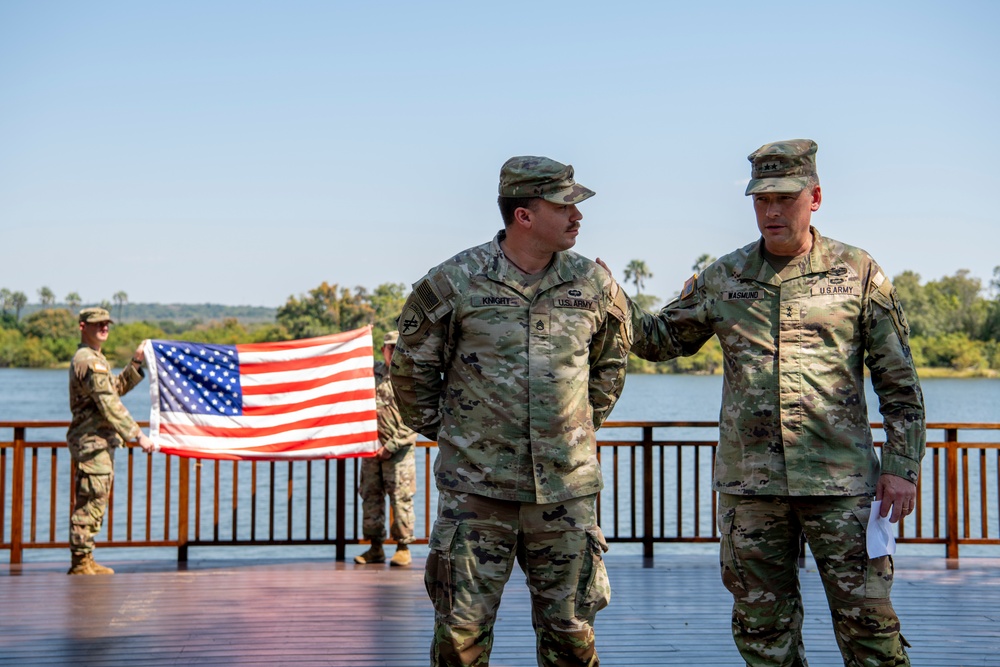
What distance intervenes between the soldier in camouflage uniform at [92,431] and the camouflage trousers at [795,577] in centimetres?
Result: 469

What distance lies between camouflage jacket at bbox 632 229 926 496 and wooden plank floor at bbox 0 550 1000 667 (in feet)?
5.38

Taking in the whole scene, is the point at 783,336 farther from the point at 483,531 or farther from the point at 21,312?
the point at 21,312

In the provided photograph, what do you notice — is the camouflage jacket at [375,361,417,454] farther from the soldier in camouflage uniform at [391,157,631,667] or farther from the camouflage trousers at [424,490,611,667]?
the camouflage trousers at [424,490,611,667]

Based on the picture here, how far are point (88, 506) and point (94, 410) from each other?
2.08 feet

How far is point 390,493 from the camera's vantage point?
311 inches

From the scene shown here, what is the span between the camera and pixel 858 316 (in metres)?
3.67

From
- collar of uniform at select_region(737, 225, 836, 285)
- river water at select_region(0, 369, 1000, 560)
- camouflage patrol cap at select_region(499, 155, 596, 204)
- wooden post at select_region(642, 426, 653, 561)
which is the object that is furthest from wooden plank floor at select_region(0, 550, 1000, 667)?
river water at select_region(0, 369, 1000, 560)

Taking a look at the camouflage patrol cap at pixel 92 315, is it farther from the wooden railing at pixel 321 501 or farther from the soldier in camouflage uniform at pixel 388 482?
the soldier in camouflage uniform at pixel 388 482

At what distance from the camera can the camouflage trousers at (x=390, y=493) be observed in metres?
7.84

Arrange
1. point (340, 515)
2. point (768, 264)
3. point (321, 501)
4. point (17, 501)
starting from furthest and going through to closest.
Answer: point (321, 501) → point (340, 515) → point (17, 501) → point (768, 264)

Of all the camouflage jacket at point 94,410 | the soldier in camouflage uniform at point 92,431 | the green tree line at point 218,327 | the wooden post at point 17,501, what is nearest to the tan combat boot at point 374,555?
the soldier in camouflage uniform at point 92,431

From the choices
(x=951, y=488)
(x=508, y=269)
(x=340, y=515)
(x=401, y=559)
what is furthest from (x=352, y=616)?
(x=951, y=488)

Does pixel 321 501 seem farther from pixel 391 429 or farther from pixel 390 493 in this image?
pixel 391 429

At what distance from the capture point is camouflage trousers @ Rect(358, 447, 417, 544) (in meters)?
7.84
